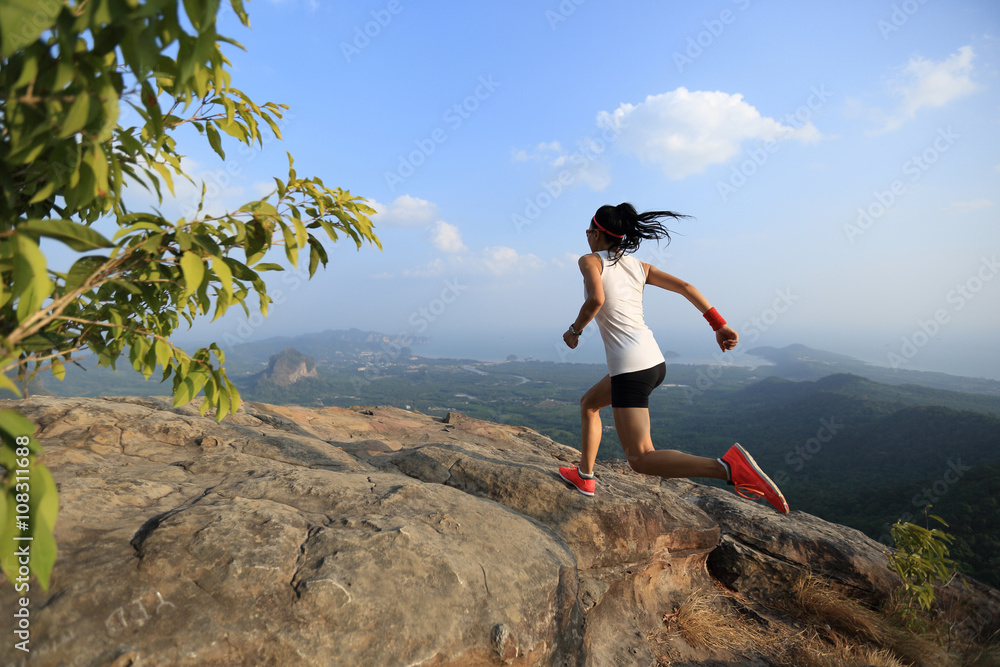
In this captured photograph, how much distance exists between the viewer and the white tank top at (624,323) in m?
3.71

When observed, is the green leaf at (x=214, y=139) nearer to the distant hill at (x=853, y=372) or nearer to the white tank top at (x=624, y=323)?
the white tank top at (x=624, y=323)

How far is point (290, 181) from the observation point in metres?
1.92

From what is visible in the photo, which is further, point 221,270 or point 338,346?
point 338,346

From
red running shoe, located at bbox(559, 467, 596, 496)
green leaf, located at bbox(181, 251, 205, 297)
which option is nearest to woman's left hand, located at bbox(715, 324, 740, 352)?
red running shoe, located at bbox(559, 467, 596, 496)

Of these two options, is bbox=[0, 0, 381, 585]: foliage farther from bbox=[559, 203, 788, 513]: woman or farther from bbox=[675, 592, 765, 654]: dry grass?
bbox=[675, 592, 765, 654]: dry grass

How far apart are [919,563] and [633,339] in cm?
385

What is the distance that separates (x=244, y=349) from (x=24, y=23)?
183473mm

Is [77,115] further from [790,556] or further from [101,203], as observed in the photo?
[790,556]

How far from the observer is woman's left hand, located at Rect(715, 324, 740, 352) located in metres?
3.90

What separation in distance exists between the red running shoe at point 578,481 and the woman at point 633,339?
758 millimetres

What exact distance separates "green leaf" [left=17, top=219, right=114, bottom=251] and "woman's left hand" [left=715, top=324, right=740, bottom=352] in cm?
407

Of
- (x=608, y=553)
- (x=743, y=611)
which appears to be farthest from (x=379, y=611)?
(x=743, y=611)

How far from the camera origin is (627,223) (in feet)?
13.2

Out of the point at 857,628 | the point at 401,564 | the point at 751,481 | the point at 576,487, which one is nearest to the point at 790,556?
the point at 857,628
